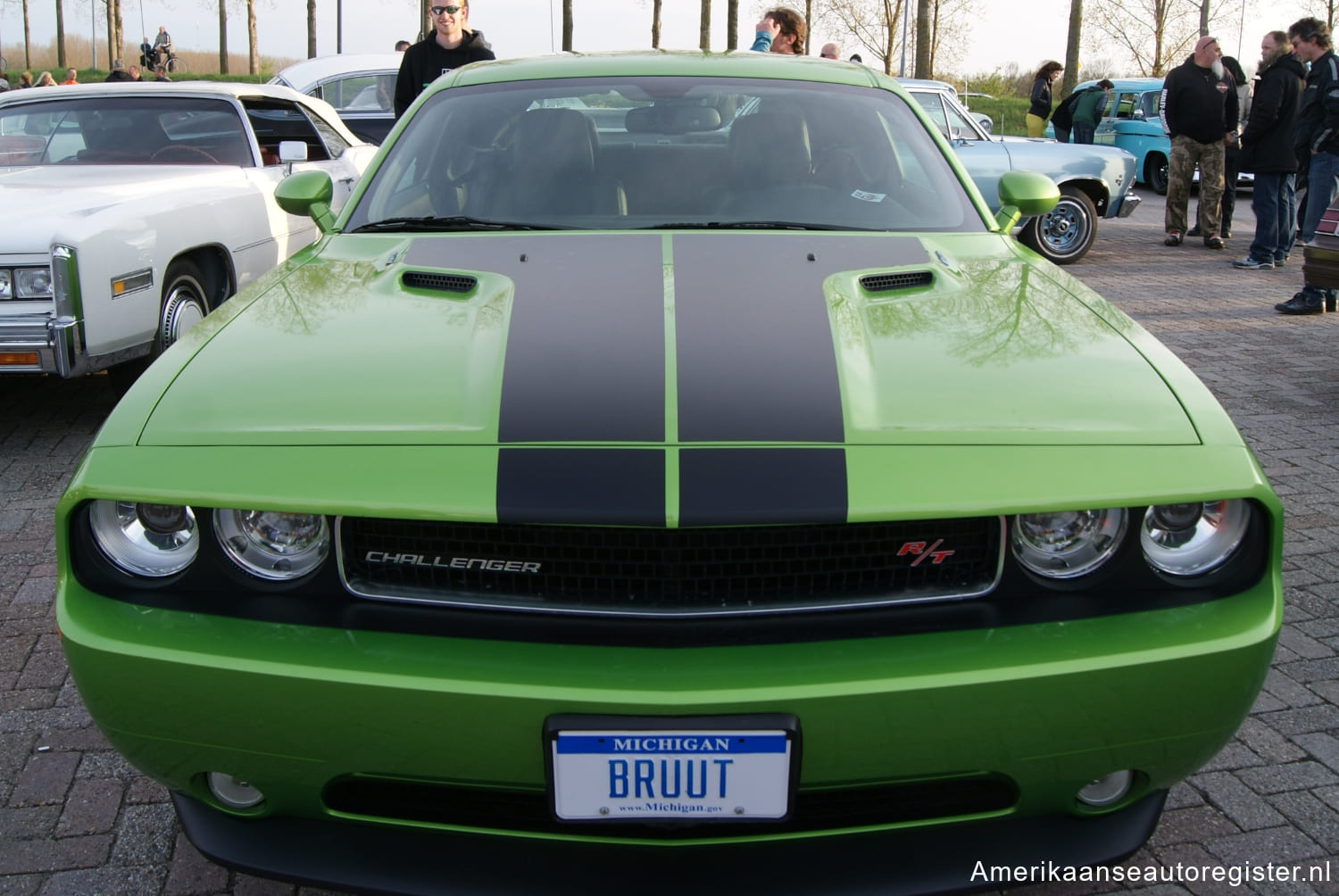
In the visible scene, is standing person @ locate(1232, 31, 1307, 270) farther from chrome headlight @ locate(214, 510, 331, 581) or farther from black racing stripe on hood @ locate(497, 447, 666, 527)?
chrome headlight @ locate(214, 510, 331, 581)

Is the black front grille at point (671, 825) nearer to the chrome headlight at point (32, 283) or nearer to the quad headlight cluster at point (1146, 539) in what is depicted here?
the quad headlight cluster at point (1146, 539)

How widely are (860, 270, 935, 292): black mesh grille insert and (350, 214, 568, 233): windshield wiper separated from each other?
767 millimetres

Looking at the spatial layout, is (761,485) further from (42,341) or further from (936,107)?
(936,107)

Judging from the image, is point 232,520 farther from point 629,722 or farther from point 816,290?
point 816,290

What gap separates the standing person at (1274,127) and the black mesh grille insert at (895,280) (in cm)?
800

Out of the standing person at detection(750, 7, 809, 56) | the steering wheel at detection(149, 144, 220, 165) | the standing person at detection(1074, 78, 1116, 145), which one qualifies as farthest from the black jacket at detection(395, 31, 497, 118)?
the standing person at detection(1074, 78, 1116, 145)

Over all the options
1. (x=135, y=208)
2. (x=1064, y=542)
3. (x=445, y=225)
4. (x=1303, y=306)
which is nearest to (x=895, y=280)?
(x=1064, y=542)

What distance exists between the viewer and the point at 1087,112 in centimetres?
1482

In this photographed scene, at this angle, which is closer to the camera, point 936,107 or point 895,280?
point 895,280

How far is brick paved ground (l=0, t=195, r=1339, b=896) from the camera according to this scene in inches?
83.2

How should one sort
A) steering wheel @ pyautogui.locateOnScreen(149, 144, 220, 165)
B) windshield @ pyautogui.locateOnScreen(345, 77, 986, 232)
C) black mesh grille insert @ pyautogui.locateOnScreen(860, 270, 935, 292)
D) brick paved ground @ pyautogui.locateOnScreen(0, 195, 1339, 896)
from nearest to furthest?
brick paved ground @ pyautogui.locateOnScreen(0, 195, 1339, 896) < black mesh grille insert @ pyautogui.locateOnScreen(860, 270, 935, 292) < windshield @ pyautogui.locateOnScreen(345, 77, 986, 232) < steering wheel @ pyautogui.locateOnScreen(149, 144, 220, 165)

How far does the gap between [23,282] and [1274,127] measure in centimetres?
873

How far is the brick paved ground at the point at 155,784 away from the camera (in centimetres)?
211

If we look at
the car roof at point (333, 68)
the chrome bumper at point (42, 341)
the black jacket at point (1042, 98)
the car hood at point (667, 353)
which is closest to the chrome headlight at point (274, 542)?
the car hood at point (667, 353)
